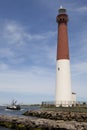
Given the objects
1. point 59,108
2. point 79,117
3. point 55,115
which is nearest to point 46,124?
point 79,117

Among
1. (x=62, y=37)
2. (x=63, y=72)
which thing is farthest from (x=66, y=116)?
(x=62, y=37)

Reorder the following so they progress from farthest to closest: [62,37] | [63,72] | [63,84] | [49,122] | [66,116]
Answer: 1. [62,37]
2. [63,72]
3. [63,84]
4. [66,116]
5. [49,122]

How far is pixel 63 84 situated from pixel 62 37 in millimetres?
6989

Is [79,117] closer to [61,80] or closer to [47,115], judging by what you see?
[47,115]

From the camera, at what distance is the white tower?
3981 centimetres

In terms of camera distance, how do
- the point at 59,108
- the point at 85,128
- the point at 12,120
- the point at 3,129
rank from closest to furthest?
1. the point at 85,128
2. the point at 3,129
3. the point at 12,120
4. the point at 59,108

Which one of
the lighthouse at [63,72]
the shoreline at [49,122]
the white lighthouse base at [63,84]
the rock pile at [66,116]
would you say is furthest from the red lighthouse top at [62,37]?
the shoreline at [49,122]

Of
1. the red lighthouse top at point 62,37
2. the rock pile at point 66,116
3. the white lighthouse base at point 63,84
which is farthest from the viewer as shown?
the red lighthouse top at point 62,37

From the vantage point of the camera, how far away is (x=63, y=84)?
39.8 meters

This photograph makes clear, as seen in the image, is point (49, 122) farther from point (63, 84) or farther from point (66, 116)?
point (63, 84)

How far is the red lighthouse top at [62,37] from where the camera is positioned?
40.5 metres

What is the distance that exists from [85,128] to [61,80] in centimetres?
1746

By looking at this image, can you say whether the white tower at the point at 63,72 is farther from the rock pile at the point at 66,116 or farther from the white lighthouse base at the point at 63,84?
the rock pile at the point at 66,116

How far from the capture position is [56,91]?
40.2 metres
